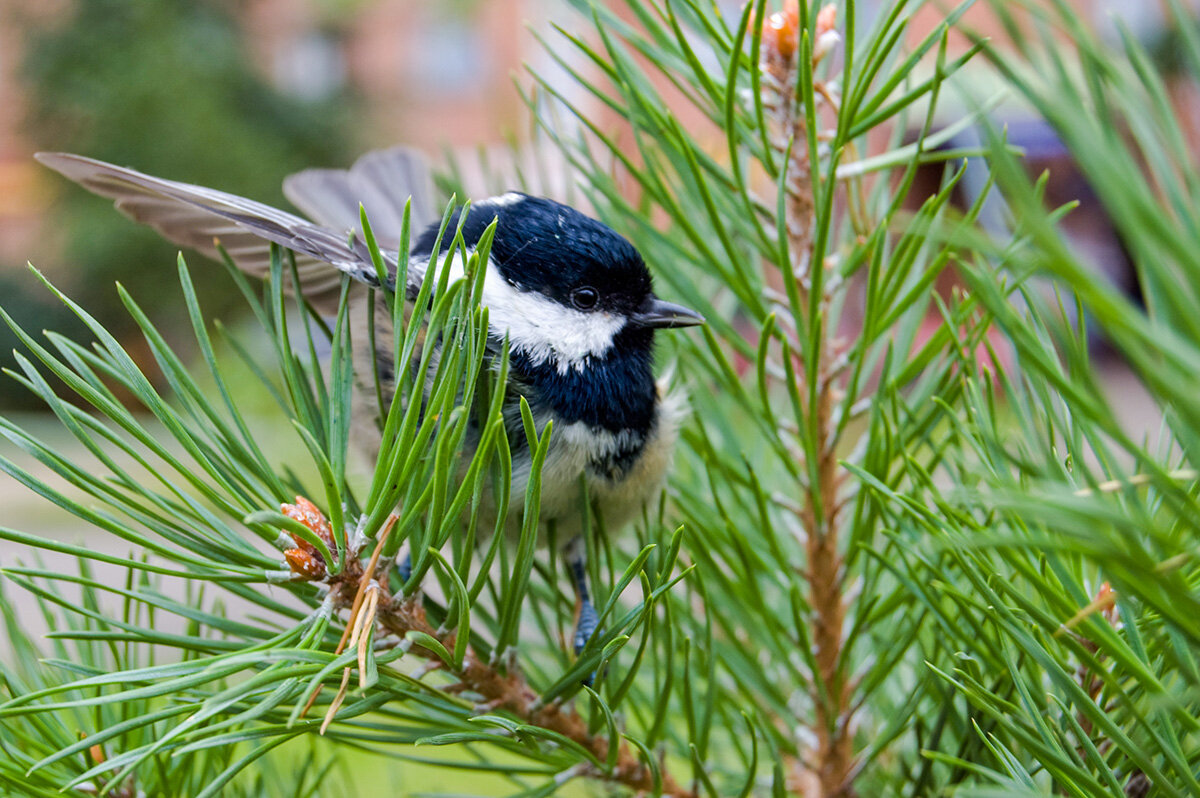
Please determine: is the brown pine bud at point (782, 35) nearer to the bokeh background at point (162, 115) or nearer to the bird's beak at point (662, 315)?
the bird's beak at point (662, 315)

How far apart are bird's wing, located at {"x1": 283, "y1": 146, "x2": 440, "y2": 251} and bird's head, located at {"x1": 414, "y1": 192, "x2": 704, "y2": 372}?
0.39 feet

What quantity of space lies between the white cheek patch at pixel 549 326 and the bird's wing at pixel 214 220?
69 mm

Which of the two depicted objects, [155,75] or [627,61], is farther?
[155,75]

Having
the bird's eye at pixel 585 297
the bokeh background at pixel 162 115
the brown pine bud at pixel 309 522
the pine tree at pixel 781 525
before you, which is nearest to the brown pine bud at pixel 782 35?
the pine tree at pixel 781 525

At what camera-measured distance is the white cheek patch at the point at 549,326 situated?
361 mm

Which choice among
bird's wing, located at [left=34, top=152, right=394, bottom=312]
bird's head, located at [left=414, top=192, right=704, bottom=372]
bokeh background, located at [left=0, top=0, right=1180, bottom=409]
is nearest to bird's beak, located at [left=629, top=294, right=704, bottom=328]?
bird's head, located at [left=414, top=192, right=704, bottom=372]

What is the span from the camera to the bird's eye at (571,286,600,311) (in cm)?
38

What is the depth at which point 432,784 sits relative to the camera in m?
1.23

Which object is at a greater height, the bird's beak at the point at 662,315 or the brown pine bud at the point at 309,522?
the bird's beak at the point at 662,315

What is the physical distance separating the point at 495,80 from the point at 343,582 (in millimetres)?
4837

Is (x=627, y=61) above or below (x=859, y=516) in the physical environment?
above

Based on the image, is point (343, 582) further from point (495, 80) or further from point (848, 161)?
point (495, 80)

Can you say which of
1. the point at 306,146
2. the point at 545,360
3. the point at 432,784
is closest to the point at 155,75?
the point at 306,146

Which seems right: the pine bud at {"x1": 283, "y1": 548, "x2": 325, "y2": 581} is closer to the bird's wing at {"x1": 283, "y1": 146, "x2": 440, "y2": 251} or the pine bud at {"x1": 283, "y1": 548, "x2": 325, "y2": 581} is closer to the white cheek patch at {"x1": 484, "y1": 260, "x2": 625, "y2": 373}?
the white cheek patch at {"x1": 484, "y1": 260, "x2": 625, "y2": 373}
